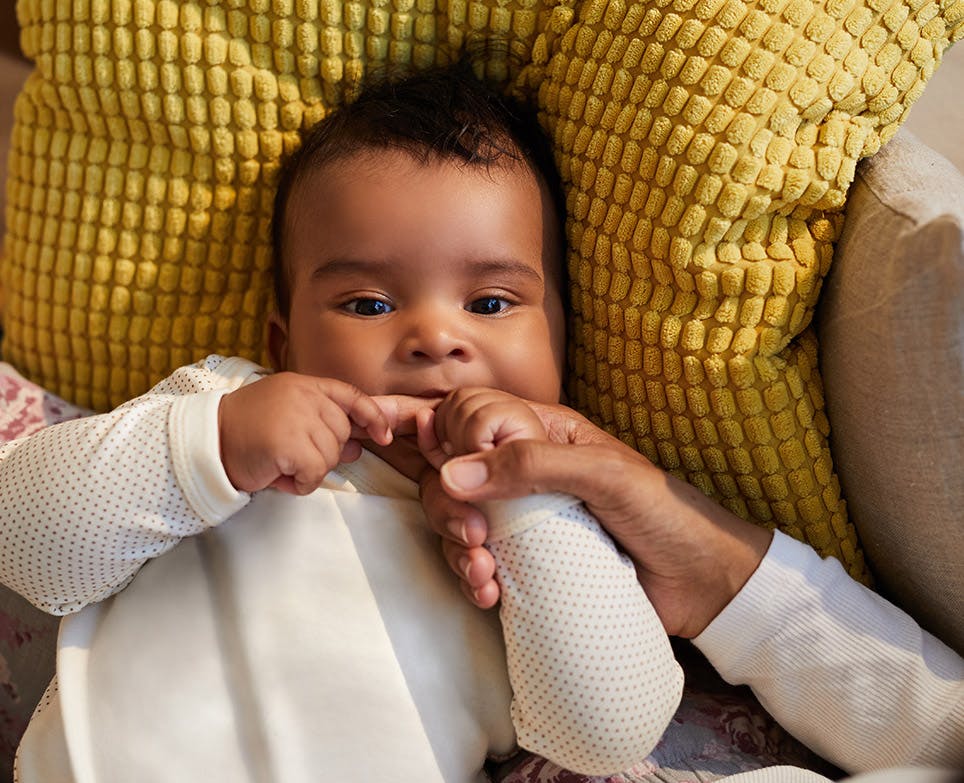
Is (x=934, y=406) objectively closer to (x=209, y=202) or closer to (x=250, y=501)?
(x=250, y=501)

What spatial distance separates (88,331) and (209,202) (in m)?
0.22

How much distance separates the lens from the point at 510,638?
86cm

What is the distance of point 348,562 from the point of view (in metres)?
0.91

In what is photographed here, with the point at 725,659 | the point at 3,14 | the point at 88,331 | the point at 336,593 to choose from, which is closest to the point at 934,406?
the point at 725,659

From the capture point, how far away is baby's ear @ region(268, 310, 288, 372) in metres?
1.14

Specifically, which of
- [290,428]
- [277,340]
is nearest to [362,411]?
[290,428]

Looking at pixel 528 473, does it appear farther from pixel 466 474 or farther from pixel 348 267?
pixel 348 267

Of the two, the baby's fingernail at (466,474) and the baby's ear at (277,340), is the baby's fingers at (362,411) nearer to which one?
the baby's fingernail at (466,474)

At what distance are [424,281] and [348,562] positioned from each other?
280 millimetres

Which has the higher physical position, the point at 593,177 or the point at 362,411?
the point at 593,177

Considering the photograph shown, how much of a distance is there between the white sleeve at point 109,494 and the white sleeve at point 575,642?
0.25 m

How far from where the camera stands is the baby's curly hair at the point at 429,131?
1029 mm

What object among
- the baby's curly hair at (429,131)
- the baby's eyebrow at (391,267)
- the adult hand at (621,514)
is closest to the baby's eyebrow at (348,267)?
the baby's eyebrow at (391,267)

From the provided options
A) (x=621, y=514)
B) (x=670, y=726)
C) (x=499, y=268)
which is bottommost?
(x=670, y=726)
